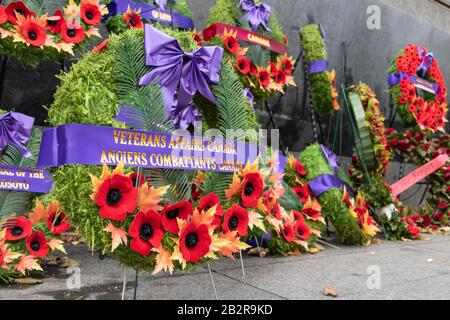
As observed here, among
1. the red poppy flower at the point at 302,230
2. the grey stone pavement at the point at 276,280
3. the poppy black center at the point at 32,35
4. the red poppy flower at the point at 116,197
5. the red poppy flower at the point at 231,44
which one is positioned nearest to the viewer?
the red poppy flower at the point at 116,197

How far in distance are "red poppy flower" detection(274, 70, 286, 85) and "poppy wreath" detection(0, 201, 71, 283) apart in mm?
2824

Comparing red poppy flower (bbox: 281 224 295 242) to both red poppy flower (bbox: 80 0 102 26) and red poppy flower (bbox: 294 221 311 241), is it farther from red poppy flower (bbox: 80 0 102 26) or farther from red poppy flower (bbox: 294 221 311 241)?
red poppy flower (bbox: 80 0 102 26)

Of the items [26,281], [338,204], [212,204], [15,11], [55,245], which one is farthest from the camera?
[338,204]

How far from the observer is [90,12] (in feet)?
12.7

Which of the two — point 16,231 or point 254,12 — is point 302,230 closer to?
point 254,12

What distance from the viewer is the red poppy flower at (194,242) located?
218 centimetres

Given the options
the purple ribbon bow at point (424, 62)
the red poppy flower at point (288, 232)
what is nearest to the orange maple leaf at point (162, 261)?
the red poppy flower at point (288, 232)

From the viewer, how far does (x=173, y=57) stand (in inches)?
94.2

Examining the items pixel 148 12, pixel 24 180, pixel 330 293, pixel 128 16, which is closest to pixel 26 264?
pixel 24 180

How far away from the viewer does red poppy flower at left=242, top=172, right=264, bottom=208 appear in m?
2.56

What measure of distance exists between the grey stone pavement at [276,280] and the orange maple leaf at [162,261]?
76cm

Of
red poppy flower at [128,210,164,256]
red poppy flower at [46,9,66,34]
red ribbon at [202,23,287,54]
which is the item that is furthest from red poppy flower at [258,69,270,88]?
red poppy flower at [128,210,164,256]

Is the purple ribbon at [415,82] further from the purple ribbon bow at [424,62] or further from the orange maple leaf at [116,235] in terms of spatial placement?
the orange maple leaf at [116,235]

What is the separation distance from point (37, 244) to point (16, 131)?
0.87 m
